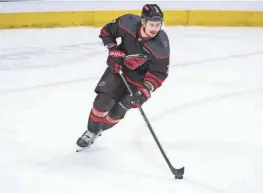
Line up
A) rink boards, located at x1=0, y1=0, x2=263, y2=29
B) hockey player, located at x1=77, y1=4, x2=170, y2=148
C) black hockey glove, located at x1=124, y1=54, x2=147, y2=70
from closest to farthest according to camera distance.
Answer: hockey player, located at x1=77, y1=4, x2=170, y2=148
black hockey glove, located at x1=124, y1=54, x2=147, y2=70
rink boards, located at x1=0, y1=0, x2=263, y2=29

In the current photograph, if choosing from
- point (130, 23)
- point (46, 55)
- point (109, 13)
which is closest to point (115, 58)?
point (130, 23)

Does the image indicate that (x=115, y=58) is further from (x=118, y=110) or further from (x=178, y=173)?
(x=178, y=173)

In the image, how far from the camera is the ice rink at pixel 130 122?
8.96 feet

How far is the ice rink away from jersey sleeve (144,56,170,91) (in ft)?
1.69

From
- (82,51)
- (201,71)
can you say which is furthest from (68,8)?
(201,71)

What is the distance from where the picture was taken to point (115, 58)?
9.28ft

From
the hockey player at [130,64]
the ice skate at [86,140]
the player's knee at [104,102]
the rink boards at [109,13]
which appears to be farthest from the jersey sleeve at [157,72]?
the rink boards at [109,13]

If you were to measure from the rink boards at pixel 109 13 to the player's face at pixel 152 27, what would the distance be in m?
3.61

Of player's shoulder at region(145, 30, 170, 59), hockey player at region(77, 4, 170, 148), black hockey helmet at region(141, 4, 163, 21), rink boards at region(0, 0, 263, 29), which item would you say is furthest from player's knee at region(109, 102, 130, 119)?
rink boards at region(0, 0, 263, 29)

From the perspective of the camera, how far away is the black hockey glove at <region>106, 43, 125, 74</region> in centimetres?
282

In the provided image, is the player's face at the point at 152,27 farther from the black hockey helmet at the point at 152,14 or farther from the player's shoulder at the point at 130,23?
the player's shoulder at the point at 130,23

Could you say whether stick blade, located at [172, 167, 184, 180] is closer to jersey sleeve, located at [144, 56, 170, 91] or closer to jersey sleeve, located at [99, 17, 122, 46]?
jersey sleeve, located at [144, 56, 170, 91]

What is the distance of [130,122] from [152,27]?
1.16 m

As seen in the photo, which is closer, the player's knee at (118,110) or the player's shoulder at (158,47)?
the player's shoulder at (158,47)
